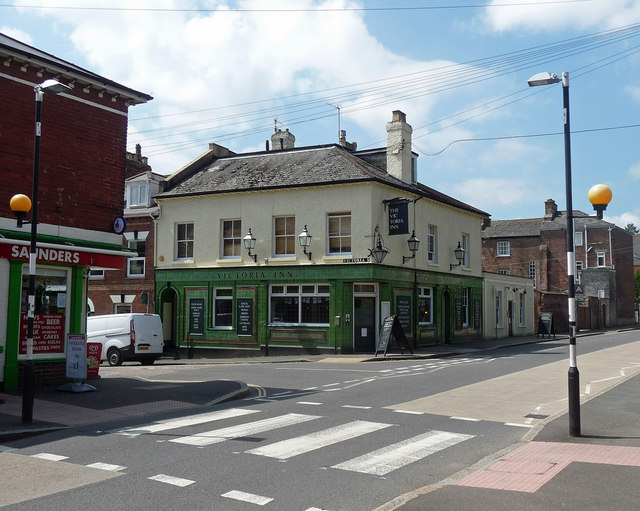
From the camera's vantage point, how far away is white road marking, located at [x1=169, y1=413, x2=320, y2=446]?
30.7 ft

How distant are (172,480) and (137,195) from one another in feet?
89.1

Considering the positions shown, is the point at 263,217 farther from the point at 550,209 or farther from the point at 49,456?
the point at 550,209

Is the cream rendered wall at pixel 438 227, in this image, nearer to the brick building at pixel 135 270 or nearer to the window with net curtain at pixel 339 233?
the window with net curtain at pixel 339 233

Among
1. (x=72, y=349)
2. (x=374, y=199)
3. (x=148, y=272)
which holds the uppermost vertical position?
(x=374, y=199)

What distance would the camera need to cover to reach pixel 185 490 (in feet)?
22.3

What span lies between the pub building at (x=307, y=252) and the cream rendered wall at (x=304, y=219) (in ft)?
0.16

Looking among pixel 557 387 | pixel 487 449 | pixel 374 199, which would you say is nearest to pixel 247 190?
pixel 374 199

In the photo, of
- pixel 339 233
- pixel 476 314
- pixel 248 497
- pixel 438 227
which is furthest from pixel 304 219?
pixel 248 497

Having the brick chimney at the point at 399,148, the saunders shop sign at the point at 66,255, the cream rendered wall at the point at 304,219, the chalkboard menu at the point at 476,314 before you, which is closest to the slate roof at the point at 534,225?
the chalkboard menu at the point at 476,314

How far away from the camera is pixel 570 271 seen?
9453 millimetres

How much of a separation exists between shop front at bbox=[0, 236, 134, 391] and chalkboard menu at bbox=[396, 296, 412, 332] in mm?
14693

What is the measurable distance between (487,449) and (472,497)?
2643mm

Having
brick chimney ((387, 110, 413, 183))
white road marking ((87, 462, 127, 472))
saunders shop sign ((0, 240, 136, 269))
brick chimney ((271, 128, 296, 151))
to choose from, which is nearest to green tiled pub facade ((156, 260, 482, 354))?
brick chimney ((387, 110, 413, 183))

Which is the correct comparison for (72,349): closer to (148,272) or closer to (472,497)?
(472,497)
